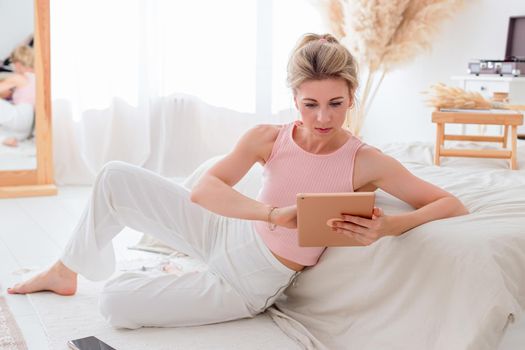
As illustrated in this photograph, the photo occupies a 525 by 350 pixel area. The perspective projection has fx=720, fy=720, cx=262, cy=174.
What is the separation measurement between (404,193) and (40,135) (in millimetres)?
2665

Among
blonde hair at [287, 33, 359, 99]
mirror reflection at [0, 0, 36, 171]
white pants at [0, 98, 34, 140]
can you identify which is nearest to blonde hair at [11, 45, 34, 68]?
mirror reflection at [0, 0, 36, 171]

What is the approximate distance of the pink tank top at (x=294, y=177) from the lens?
1.87m

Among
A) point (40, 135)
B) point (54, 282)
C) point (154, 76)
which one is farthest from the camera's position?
point (154, 76)

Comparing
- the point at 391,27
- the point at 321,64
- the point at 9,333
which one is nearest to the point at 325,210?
the point at 321,64

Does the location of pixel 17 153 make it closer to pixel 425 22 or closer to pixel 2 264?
pixel 2 264

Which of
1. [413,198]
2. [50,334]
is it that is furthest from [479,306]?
[50,334]

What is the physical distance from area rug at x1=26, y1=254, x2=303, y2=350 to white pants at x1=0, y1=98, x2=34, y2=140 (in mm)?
1835

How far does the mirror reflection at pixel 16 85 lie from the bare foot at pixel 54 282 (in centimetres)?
171

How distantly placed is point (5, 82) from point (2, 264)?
1.46 meters

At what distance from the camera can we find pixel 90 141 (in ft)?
14.1

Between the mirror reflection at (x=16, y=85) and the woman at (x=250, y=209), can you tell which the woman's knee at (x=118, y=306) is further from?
the mirror reflection at (x=16, y=85)

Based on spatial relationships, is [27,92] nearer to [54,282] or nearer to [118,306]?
[54,282]

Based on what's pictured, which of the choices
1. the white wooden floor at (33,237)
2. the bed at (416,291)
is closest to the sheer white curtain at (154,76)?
the white wooden floor at (33,237)

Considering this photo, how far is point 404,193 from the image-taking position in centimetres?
184
